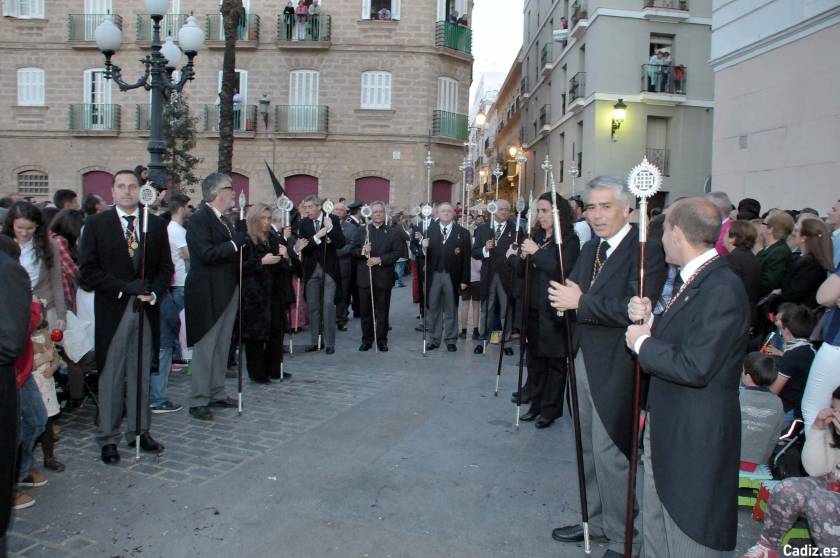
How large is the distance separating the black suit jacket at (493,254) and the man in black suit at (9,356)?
6.53 m

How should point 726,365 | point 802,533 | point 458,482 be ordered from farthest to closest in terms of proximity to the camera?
point 458,482 → point 802,533 → point 726,365

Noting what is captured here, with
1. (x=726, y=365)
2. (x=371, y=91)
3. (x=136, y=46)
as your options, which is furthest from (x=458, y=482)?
(x=136, y=46)

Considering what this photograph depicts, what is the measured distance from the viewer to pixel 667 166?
26.0 m

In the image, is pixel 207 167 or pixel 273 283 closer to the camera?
pixel 273 283

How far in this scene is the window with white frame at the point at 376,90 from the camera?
84.9 ft

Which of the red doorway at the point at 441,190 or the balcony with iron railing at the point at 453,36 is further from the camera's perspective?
the red doorway at the point at 441,190

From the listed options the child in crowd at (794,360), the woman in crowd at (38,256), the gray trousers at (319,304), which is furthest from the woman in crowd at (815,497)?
the gray trousers at (319,304)

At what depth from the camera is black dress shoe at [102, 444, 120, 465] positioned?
5.31 meters

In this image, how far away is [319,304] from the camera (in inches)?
382

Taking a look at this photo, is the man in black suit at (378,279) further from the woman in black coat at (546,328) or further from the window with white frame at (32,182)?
the window with white frame at (32,182)

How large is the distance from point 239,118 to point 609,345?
24.5 meters

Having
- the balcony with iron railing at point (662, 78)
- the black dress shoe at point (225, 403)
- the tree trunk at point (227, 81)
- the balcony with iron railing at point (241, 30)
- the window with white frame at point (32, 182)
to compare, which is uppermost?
the balcony with iron railing at point (241, 30)

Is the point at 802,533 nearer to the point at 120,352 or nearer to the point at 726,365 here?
the point at 726,365

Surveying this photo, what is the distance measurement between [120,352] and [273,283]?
2763 mm
